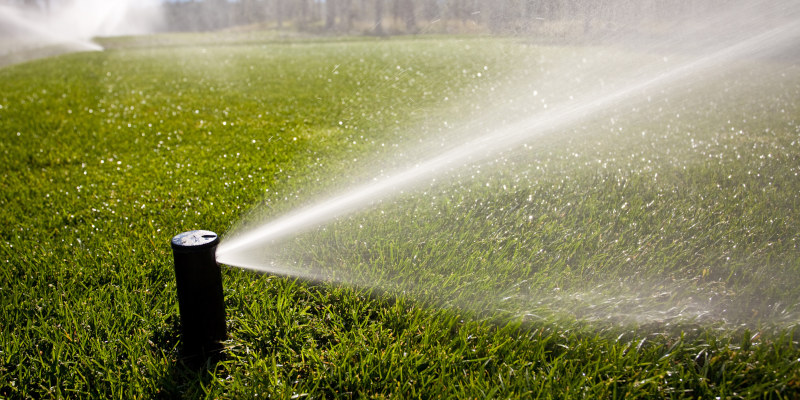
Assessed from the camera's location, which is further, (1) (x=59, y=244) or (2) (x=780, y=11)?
(2) (x=780, y=11)

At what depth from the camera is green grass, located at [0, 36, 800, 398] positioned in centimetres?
171

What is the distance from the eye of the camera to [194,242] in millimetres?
1550

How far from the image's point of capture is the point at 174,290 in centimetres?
221

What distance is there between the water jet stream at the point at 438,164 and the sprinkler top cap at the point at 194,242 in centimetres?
75

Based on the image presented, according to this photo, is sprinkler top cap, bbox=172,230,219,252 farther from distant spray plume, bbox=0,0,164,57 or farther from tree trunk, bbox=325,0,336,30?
tree trunk, bbox=325,0,336,30

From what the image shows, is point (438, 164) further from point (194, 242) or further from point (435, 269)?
point (194, 242)

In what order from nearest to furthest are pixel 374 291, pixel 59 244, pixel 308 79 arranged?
pixel 374 291 → pixel 59 244 → pixel 308 79

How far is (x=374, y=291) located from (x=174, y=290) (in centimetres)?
94

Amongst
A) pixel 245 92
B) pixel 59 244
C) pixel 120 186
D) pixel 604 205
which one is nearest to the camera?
pixel 59 244

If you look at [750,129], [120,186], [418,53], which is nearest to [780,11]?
[750,129]

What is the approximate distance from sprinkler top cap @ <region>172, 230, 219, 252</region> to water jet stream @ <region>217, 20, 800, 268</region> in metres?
0.75

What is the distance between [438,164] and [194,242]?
2.67 meters

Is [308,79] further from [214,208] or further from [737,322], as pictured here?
[737,322]

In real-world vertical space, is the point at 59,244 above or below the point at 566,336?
above
